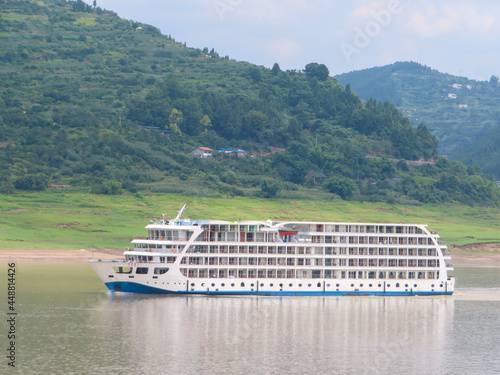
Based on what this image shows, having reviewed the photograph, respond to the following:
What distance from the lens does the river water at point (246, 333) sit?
47812mm

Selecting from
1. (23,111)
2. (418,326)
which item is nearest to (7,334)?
(418,326)

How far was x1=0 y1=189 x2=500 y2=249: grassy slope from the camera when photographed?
110 meters

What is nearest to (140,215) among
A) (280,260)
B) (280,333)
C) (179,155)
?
(179,155)

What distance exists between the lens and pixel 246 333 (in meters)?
56.6

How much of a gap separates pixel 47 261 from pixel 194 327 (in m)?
45.2

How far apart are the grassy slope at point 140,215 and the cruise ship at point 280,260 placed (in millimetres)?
37220

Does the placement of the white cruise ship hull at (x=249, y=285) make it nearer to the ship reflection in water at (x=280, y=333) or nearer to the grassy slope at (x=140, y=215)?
the ship reflection in water at (x=280, y=333)

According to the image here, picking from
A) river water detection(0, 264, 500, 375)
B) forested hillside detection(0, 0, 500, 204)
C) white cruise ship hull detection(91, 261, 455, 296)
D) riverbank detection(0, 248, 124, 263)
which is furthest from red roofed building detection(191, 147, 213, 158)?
white cruise ship hull detection(91, 261, 455, 296)

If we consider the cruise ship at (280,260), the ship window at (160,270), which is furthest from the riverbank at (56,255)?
the ship window at (160,270)

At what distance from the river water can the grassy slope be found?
33.0 meters

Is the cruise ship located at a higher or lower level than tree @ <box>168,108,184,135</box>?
lower

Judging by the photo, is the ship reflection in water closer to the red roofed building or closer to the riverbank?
the riverbank

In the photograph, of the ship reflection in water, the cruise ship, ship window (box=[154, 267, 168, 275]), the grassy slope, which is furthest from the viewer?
the grassy slope

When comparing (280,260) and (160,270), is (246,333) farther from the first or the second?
(280,260)
